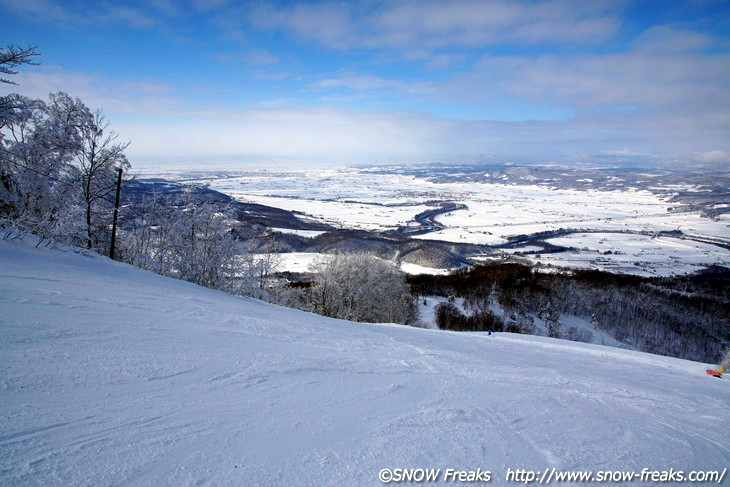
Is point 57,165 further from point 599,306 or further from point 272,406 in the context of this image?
point 599,306

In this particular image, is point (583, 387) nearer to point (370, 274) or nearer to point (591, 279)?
point (370, 274)

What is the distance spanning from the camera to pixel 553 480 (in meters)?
3.30

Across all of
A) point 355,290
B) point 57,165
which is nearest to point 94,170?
point 57,165

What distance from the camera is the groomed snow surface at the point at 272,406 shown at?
113 inches

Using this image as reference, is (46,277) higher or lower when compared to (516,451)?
higher

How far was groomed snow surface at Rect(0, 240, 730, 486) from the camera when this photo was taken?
2859 mm

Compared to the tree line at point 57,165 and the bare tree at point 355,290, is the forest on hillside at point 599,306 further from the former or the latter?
the tree line at point 57,165

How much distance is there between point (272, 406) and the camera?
392 centimetres

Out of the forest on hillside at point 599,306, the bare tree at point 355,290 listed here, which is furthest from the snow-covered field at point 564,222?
the bare tree at point 355,290

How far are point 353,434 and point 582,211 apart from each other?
191 m

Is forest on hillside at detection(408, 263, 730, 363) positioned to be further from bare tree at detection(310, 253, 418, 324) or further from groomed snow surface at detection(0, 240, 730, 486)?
groomed snow surface at detection(0, 240, 730, 486)

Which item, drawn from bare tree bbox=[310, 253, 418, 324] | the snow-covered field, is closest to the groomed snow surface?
bare tree bbox=[310, 253, 418, 324]

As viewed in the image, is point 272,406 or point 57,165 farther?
A: point 57,165

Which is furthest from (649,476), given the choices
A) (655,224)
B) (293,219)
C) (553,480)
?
(655,224)
